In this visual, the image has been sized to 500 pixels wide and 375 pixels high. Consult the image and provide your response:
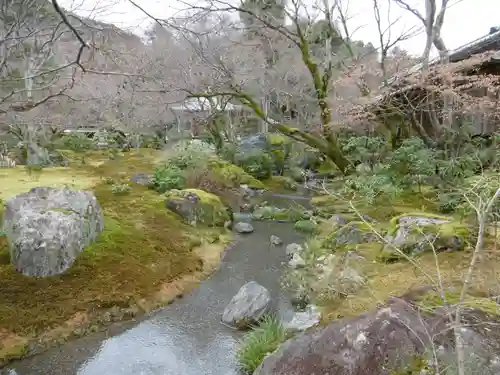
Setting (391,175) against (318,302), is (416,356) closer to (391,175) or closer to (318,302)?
(318,302)

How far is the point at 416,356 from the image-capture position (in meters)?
3.37

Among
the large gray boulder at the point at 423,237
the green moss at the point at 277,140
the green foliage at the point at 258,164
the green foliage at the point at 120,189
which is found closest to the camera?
the large gray boulder at the point at 423,237

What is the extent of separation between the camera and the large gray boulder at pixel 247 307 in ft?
20.0

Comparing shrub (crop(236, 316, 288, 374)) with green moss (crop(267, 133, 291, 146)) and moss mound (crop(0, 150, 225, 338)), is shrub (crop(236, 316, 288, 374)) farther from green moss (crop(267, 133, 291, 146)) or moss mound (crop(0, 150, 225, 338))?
green moss (crop(267, 133, 291, 146))

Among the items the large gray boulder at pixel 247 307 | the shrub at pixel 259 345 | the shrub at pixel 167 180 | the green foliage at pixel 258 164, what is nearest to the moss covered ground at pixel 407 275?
the shrub at pixel 259 345

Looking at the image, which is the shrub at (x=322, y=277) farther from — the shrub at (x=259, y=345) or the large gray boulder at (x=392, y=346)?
the large gray boulder at (x=392, y=346)

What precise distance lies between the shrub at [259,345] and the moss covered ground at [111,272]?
2466 mm

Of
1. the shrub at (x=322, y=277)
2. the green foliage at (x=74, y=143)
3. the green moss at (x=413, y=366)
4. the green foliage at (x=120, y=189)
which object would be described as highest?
the green foliage at (x=74, y=143)

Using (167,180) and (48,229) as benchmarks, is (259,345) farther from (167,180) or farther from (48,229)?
(167,180)

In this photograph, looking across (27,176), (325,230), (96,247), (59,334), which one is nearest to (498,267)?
(325,230)

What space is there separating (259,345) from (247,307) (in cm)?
135

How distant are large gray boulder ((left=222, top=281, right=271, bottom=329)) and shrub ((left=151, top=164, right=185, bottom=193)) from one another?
6.51 metres

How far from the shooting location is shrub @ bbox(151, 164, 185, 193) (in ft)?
40.8

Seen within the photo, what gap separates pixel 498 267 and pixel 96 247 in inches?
255
